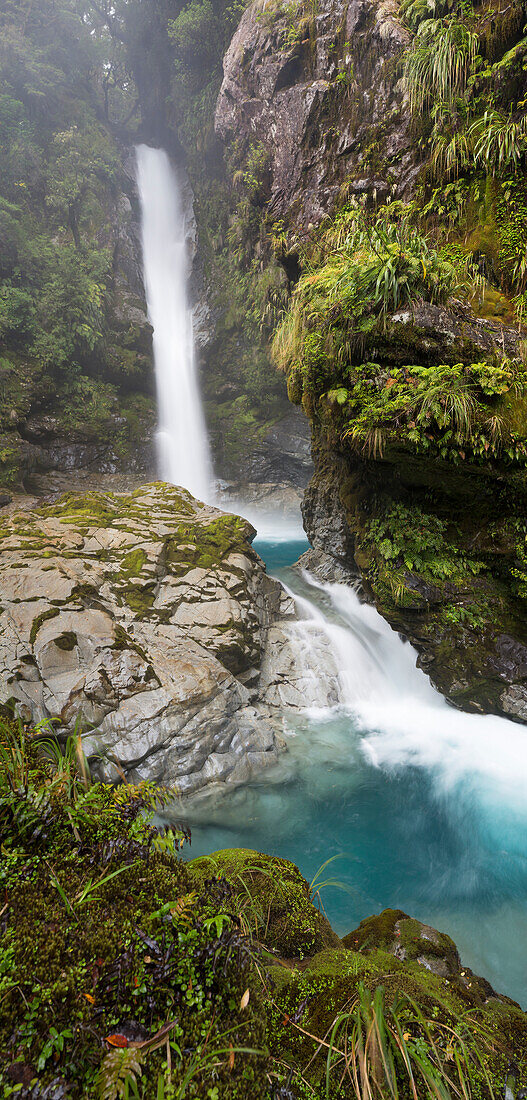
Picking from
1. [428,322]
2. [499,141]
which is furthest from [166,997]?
[499,141]

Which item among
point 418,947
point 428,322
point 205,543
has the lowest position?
point 418,947

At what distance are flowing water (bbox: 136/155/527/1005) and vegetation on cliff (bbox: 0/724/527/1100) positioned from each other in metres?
2.91

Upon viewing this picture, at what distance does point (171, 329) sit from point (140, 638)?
1987 centimetres

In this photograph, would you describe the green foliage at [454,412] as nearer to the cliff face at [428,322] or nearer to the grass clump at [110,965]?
the cliff face at [428,322]

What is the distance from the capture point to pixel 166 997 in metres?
1.31

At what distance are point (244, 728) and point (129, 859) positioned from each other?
4898 mm

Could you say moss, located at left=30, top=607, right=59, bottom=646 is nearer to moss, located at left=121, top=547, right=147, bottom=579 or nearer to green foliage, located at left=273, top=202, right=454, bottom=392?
moss, located at left=121, top=547, right=147, bottom=579

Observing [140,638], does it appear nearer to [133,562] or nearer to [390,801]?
[133,562]

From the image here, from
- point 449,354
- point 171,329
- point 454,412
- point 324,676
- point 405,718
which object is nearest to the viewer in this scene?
point 454,412

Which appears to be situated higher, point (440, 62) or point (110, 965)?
point (440, 62)

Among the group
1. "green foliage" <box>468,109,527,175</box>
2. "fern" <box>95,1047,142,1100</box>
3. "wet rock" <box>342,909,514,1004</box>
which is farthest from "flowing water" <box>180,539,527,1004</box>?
"green foliage" <box>468,109,527,175</box>

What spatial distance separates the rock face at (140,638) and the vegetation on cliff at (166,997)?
317 cm

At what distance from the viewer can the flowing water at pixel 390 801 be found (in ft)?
14.8

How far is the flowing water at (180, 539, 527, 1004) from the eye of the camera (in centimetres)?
445
